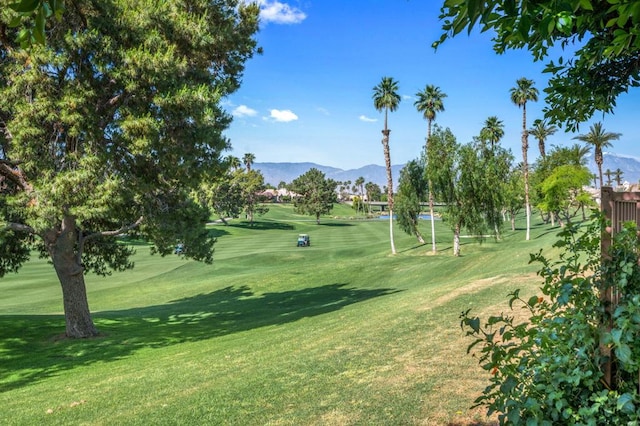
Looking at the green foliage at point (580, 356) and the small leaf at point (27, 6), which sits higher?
the small leaf at point (27, 6)

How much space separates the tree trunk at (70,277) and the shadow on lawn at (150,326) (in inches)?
25.2

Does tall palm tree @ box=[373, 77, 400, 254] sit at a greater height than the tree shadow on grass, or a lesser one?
greater

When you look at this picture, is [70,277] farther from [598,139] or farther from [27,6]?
[598,139]

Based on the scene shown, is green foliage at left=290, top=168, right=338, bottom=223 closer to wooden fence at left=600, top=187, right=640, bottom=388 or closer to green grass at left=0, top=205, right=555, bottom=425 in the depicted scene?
green grass at left=0, top=205, right=555, bottom=425

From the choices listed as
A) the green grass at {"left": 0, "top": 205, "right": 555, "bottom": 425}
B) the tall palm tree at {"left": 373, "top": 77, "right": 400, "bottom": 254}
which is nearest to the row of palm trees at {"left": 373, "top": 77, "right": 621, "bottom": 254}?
the tall palm tree at {"left": 373, "top": 77, "right": 400, "bottom": 254}

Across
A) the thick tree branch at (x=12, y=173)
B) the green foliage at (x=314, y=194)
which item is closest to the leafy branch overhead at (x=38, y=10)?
the thick tree branch at (x=12, y=173)

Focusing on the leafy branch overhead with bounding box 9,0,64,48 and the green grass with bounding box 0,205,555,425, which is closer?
the leafy branch overhead with bounding box 9,0,64,48

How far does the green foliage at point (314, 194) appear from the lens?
3878 inches

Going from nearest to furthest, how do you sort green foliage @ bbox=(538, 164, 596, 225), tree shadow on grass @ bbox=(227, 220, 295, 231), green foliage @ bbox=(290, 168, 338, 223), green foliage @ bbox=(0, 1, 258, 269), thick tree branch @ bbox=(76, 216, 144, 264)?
green foliage @ bbox=(0, 1, 258, 269) < thick tree branch @ bbox=(76, 216, 144, 264) < green foliage @ bbox=(538, 164, 596, 225) < tree shadow on grass @ bbox=(227, 220, 295, 231) < green foliage @ bbox=(290, 168, 338, 223)

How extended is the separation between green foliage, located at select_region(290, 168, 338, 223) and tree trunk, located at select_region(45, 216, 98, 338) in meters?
81.2

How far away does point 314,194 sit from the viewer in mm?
99062

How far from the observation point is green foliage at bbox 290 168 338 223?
323ft

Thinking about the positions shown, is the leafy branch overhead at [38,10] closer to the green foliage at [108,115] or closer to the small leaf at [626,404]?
the small leaf at [626,404]

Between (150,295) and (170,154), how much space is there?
20749 mm
